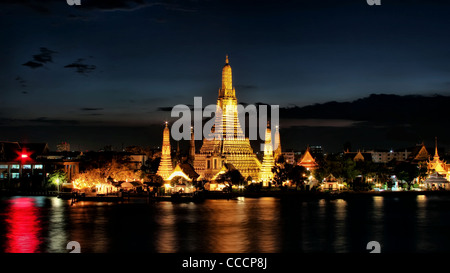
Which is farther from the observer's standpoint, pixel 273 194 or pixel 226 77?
pixel 226 77

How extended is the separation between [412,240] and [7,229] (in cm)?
2281

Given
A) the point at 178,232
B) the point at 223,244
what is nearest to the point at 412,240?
the point at 223,244

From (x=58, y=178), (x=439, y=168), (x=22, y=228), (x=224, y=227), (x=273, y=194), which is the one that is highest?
(x=439, y=168)

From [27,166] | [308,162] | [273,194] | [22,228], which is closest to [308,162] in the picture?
[308,162]

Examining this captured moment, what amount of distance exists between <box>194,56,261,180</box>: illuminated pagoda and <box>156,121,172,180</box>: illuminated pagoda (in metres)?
4.09

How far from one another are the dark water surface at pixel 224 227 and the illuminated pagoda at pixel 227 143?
1644 cm

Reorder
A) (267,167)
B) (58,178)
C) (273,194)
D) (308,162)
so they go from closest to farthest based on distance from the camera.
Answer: (273,194) < (58,178) < (267,167) < (308,162)

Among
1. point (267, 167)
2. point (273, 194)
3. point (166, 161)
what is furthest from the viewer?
point (166, 161)

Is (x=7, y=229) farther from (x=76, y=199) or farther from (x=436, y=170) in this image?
(x=436, y=170)

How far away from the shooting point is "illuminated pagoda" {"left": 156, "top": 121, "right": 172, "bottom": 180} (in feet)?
215

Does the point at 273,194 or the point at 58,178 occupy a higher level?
the point at 58,178

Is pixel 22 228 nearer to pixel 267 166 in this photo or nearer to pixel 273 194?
pixel 273 194

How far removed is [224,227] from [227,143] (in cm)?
3413

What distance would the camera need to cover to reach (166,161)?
66125 millimetres
